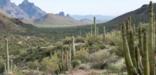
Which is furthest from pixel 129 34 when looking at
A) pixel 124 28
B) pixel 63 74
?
pixel 63 74

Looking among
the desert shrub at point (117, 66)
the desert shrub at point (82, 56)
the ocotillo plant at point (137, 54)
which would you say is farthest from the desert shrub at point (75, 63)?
the ocotillo plant at point (137, 54)

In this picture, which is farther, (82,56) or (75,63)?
(82,56)

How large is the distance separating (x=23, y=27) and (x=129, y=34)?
5458 inches

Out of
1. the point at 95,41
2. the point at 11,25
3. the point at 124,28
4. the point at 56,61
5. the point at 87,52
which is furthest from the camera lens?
the point at 11,25

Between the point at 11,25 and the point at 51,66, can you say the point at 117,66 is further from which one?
the point at 11,25

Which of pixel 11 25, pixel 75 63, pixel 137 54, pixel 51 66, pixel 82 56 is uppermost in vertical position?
pixel 11 25

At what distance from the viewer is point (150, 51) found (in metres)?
7.98

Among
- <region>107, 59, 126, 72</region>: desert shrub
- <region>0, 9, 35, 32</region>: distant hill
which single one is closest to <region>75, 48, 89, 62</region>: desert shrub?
<region>107, 59, 126, 72</region>: desert shrub

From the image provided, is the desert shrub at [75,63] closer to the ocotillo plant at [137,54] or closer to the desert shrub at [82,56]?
the desert shrub at [82,56]

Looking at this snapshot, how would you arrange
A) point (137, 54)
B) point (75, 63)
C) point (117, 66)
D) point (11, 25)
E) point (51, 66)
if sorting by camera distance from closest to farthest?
point (137, 54) < point (117, 66) < point (51, 66) < point (75, 63) < point (11, 25)

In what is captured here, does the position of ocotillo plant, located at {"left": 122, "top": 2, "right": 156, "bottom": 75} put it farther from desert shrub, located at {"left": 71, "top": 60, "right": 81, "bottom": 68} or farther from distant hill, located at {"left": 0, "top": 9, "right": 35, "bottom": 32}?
Result: distant hill, located at {"left": 0, "top": 9, "right": 35, "bottom": 32}

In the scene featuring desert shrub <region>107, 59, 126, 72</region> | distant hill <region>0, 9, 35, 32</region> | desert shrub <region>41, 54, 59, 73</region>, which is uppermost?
distant hill <region>0, 9, 35, 32</region>

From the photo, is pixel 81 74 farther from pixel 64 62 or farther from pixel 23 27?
pixel 23 27

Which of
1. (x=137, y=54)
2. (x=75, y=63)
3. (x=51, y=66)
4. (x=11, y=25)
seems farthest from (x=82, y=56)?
(x=11, y=25)
